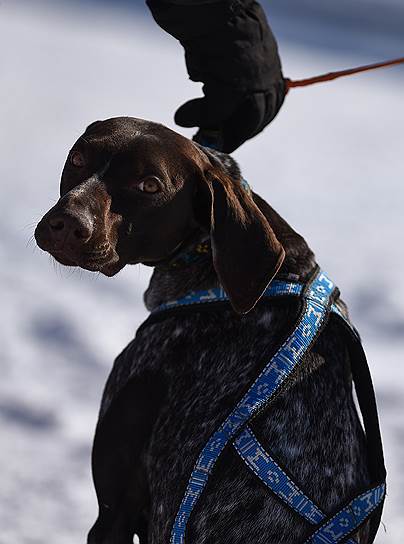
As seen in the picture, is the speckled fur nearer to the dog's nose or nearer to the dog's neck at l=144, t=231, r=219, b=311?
the dog's neck at l=144, t=231, r=219, b=311

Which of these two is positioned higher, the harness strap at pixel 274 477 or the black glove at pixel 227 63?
the black glove at pixel 227 63

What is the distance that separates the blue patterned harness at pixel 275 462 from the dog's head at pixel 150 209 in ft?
0.47

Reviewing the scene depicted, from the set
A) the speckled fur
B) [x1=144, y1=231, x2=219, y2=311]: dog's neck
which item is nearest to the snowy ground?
the speckled fur

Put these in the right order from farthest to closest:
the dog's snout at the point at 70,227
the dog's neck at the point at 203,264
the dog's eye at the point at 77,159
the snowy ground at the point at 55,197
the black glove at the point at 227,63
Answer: the snowy ground at the point at 55,197 < the black glove at the point at 227,63 < the dog's neck at the point at 203,264 < the dog's eye at the point at 77,159 < the dog's snout at the point at 70,227

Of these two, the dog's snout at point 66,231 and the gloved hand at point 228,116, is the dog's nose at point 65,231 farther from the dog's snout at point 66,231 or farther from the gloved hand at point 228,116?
the gloved hand at point 228,116

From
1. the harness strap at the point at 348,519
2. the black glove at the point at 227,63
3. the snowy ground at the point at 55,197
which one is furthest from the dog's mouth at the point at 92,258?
the snowy ground at the point at 55,197

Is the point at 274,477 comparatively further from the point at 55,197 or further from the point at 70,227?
the point at 55,197

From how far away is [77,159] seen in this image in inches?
117

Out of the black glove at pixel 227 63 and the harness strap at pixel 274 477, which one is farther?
the black glove at pixel 227 63

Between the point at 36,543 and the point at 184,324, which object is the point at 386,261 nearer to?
the point at 36,543

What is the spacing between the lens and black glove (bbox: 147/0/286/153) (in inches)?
139

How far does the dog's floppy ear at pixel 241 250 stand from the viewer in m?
Answer: 2.92

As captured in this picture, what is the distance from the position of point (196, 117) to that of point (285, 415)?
1.14 meters

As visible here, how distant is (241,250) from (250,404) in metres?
0.37
